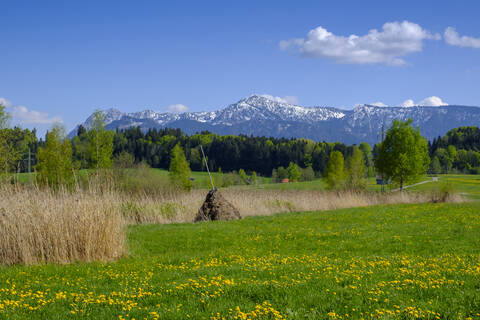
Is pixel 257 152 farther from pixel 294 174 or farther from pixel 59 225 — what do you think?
pixel 59 225

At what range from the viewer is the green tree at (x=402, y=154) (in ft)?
127

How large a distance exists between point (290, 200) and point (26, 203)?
64.0 ft

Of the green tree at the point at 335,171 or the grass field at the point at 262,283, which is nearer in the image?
the grass field at the point at 262,283

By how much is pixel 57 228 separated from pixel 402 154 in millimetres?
33155

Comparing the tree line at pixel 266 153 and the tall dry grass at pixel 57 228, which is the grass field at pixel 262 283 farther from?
the tree line at pixel 266 153

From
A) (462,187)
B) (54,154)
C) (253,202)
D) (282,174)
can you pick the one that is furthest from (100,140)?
(282,174)

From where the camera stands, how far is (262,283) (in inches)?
314

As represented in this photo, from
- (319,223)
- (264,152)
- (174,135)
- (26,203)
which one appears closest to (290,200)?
(319,223)

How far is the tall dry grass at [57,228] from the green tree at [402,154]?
103 ft

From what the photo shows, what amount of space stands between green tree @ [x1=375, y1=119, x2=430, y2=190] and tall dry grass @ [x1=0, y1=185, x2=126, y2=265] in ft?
103

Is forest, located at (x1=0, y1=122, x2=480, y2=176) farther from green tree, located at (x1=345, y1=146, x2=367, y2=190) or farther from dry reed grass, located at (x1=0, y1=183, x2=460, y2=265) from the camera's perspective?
dry reed grass, located at (x1=0, y1=183, x2=460, y2=265)

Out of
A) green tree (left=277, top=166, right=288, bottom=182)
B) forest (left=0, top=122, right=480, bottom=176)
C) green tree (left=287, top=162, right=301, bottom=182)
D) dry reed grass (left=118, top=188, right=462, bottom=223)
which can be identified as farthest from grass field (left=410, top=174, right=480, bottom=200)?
→ forest (left=0, top=122, right=480, bottom=176)

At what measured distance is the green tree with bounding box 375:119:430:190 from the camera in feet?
127

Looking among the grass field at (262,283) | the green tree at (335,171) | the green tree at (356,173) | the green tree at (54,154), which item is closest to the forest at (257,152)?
the green tree at (356,173)
